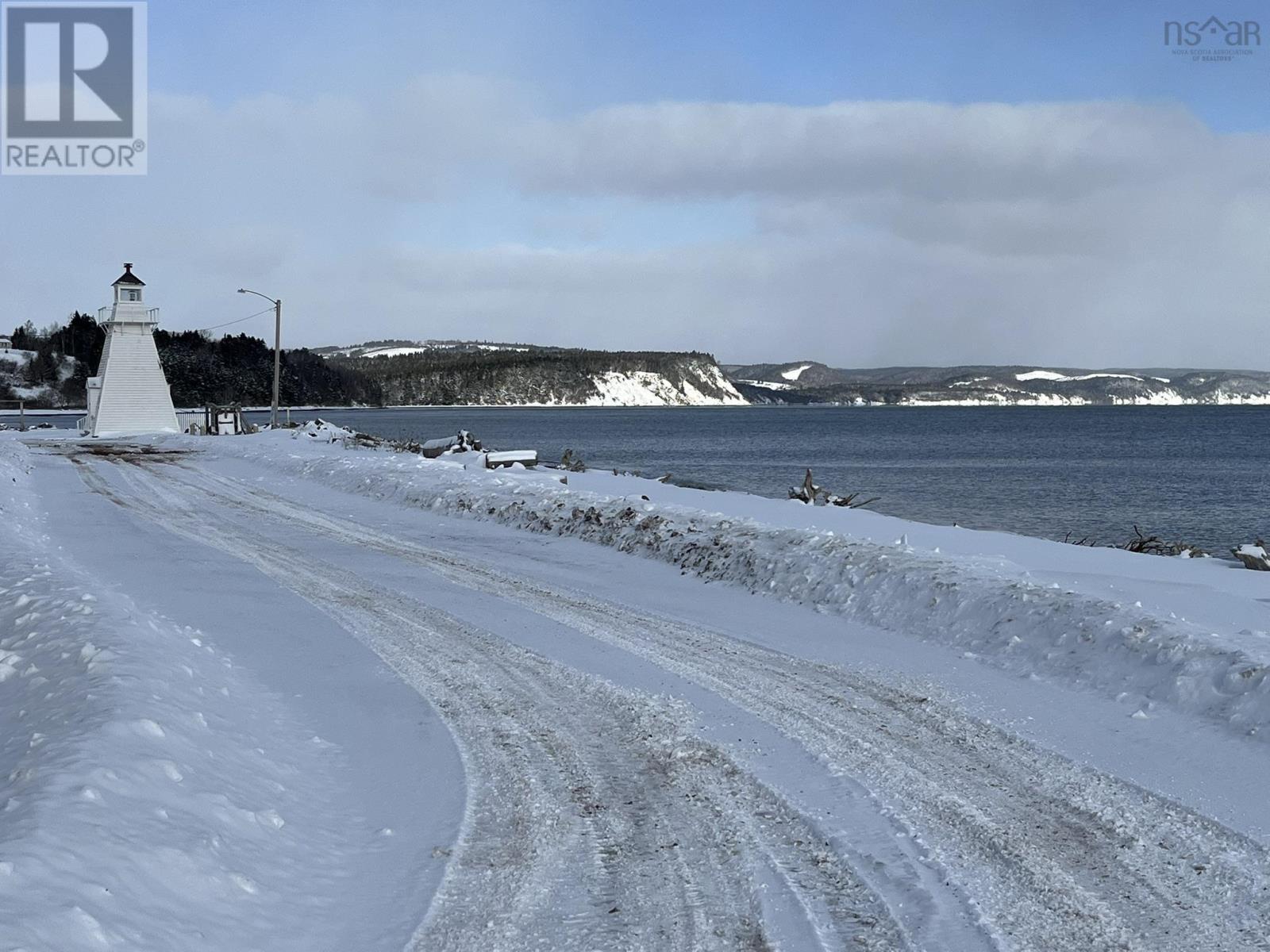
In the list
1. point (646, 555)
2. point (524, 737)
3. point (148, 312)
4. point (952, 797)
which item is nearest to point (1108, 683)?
point (952, 797)

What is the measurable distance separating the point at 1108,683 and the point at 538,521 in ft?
36.4

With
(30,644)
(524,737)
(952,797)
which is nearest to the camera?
(952,797)

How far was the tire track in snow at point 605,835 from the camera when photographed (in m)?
4.13

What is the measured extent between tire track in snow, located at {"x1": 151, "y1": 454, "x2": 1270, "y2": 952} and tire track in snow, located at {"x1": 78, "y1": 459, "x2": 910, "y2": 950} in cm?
56

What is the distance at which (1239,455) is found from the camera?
231ft

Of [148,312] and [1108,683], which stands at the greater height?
[148,312]

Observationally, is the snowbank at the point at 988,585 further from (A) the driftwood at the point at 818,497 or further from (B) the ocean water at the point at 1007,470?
(B) the ocean water at the point at 1007,470

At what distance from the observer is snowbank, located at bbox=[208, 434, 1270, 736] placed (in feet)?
25.0

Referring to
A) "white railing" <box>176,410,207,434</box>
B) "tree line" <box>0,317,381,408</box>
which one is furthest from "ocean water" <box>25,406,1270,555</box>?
"tree line" <box>0,317,381,408</box>

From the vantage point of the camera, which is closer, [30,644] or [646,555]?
[30,644]

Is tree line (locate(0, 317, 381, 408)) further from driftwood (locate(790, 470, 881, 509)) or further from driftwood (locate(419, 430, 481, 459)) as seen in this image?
driftwood (locate(790, 470, 881, 509))

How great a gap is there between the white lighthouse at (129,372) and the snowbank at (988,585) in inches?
1470

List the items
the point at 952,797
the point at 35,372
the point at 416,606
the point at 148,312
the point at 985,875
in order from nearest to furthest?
the point at 985,875 → the point at 952,797 → the point at 416,606 → the point at 148,312 → the point at 35,372

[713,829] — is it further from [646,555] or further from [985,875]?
[646,555]
